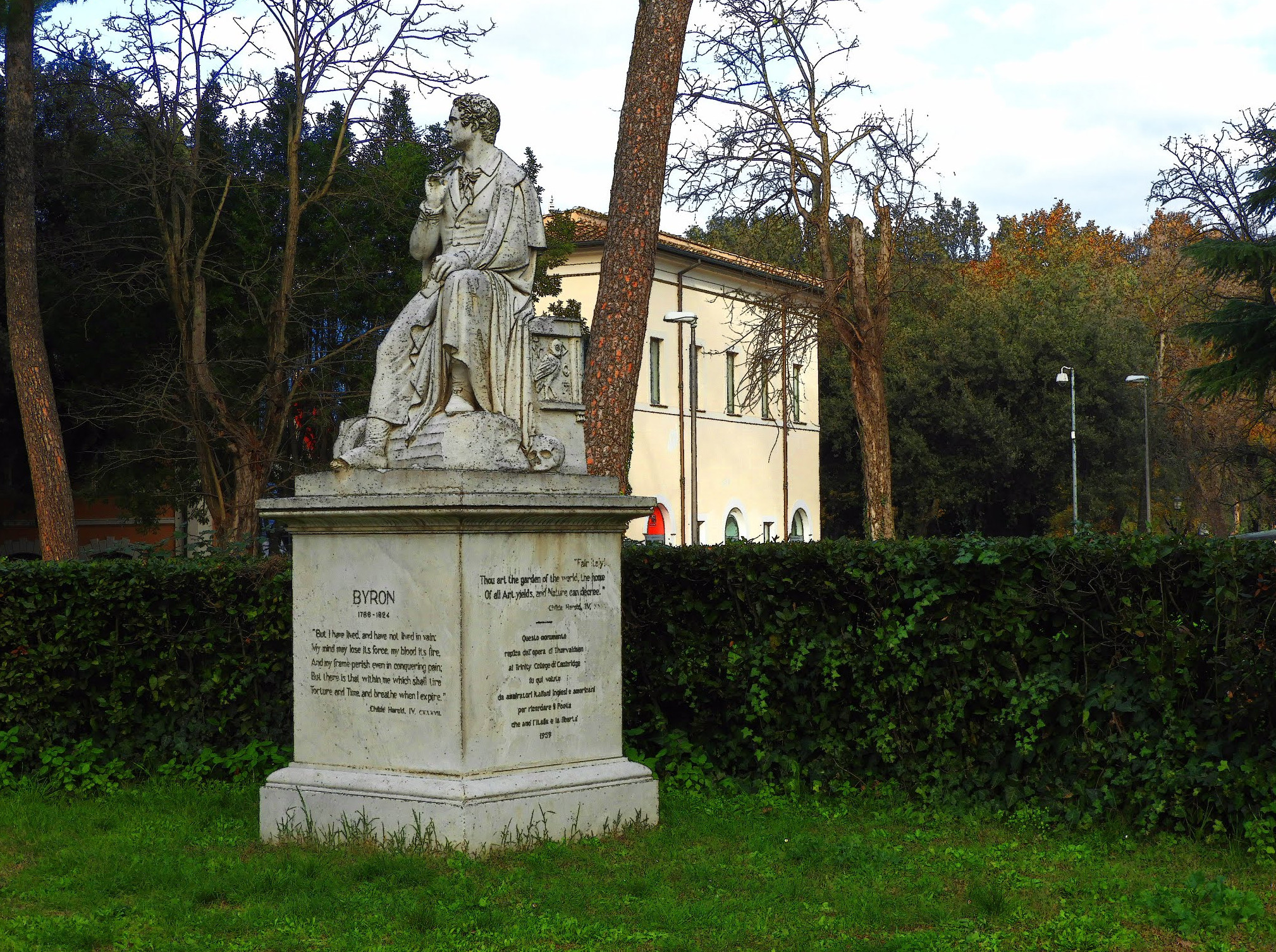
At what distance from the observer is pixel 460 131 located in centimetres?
821

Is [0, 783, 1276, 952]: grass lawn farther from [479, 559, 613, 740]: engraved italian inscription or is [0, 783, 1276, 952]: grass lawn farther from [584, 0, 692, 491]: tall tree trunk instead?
[584, 0, 692, 491]: tall tree trunk

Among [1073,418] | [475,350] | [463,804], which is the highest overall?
[1073,418]

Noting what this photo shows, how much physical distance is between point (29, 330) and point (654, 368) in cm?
2450

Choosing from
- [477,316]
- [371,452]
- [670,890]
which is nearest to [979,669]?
[670,890]

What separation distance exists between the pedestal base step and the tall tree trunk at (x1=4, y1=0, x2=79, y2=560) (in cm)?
1119

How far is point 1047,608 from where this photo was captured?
8.07 m

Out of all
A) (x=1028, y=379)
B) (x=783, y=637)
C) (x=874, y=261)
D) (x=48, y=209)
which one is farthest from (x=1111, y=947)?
(x=1028, y=379)

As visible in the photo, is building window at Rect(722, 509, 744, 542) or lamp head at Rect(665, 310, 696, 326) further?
building window at Rect(722, 509, 744, 542)

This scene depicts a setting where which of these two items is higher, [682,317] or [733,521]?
[682,317]

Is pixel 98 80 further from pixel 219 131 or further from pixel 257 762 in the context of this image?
pixel 257 762

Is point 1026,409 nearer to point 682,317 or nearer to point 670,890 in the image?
point 682,317

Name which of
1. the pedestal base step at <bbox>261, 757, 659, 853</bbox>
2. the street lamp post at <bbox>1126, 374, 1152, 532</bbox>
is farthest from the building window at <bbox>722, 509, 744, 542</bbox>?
the pedestal base step at <bbox>261, 757, 659, 853</bbox>

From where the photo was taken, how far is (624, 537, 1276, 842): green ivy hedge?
7418 millimetres

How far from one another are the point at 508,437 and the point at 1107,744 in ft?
11.7
